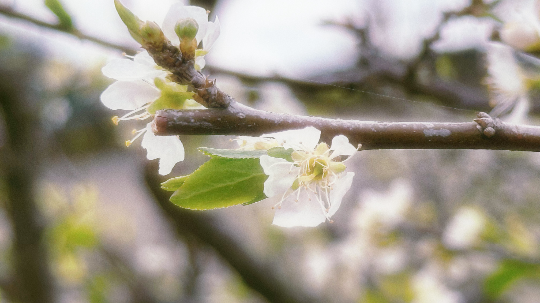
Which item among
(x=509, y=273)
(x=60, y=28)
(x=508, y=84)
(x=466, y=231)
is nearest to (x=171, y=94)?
(x=60, y=28)

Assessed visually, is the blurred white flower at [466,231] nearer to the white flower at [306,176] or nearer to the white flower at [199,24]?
the white flower at [306,176]

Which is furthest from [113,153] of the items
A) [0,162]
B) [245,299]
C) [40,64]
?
[245,299]

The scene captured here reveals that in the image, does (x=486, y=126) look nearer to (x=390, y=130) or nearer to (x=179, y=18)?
(x=390, y=130)

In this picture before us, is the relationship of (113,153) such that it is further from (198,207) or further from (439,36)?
(198,207)

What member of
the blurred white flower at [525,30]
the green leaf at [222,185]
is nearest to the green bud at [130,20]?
the green leaf at [222,185]

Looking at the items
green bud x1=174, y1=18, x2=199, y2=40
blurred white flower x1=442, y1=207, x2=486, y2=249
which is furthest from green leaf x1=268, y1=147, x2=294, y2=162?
blurred white flower x1=442, y1=207, x2=486, y2=249

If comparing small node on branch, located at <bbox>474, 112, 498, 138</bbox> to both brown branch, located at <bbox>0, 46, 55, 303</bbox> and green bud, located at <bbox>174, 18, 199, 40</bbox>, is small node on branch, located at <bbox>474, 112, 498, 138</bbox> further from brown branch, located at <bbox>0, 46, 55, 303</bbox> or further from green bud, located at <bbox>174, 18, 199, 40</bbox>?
brown branch, located at <bbox>0, 46, 55, 303</bbox>

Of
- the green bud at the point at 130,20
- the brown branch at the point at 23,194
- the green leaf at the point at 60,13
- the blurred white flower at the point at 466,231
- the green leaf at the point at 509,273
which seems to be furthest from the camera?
the brown branch at the point at 23,194
